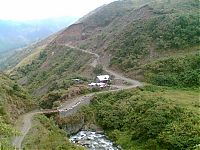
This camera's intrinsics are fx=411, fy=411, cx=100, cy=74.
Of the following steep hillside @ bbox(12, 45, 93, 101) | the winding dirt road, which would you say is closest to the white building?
the winding dirt road

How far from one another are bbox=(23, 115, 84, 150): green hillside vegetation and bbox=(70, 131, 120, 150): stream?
209 centimetres

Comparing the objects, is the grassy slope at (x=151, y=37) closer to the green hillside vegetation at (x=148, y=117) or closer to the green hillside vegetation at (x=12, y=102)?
the green hillside vegetation at (x=148, y=117)

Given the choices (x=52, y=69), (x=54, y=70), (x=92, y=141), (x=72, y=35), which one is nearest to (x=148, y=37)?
(x=54, y=70)

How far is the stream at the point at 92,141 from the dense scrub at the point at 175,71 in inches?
729

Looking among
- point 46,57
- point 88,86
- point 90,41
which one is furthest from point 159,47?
point 46,57

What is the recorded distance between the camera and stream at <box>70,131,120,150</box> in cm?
4581

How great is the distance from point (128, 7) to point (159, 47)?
56.3 m

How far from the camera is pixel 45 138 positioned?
41125mm

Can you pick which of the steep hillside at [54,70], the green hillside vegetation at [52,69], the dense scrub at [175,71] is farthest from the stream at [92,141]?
the green hillside vegetation at [52,69]

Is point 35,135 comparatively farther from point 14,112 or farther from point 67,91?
point 67,91

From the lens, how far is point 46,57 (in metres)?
119

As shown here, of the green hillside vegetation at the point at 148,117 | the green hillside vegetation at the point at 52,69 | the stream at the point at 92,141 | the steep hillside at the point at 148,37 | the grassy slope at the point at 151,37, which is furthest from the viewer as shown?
the green hillside vegetation at the point at 52,69

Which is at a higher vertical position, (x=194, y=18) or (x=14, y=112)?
(x=194, y=18)

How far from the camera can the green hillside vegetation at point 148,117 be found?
4159cm
